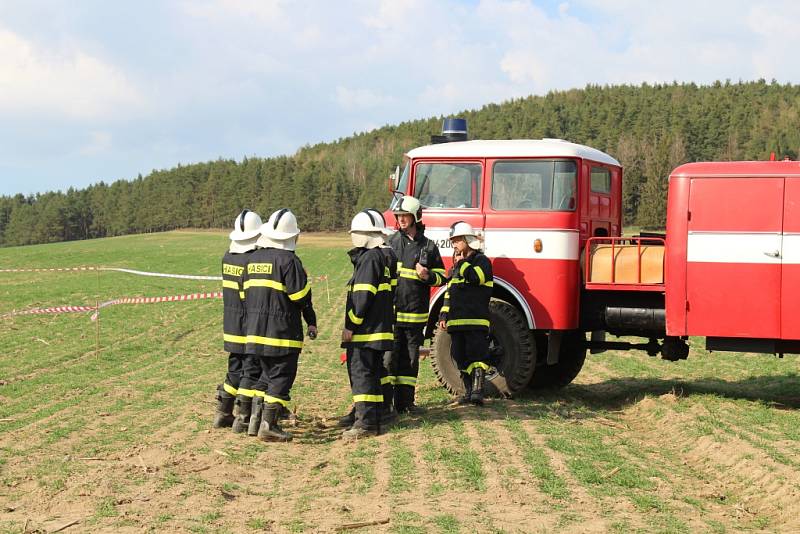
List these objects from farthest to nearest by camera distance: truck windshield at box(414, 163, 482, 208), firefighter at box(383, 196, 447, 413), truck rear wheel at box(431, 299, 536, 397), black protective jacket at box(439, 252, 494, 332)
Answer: truck windshield at box(414, 163, 482, 208) → truck rear wheel at box(431, 299, 536, 397) → black protective jacket at box(439, 252, 494, 332) → firefighter at box(383, 196, 447, 413)

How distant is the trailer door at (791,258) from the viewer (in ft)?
30.7

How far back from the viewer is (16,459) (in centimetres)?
779

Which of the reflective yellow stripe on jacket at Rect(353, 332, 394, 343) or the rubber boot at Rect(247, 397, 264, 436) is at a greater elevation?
the reflective yellow stripe on jacket at Rect(353, 332, 394, 343)

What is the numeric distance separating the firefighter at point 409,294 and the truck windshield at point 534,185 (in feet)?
4.45

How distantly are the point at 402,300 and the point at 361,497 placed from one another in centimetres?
331

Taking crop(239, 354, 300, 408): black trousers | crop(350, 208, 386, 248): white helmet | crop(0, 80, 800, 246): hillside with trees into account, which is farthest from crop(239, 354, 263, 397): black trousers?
crop(0, 80, 800, 246): hillside with trees

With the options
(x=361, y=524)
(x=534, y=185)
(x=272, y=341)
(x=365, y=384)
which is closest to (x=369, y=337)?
(x=365, y=384)

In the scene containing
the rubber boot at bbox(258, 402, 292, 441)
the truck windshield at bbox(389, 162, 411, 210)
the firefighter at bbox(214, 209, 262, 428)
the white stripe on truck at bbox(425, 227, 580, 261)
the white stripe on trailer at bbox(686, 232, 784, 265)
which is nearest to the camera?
the rubber boot at bbox(258, 402, 292, 441)

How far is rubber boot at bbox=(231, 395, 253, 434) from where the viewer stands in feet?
29.3

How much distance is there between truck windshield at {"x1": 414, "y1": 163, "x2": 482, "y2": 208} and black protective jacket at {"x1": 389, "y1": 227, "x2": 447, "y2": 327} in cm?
127

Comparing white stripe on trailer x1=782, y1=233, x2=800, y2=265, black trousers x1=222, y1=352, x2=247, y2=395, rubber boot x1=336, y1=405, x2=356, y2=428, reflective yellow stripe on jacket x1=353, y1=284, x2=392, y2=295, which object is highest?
white stripe on trailer x1=782, y1=233, x2=800, y2=265

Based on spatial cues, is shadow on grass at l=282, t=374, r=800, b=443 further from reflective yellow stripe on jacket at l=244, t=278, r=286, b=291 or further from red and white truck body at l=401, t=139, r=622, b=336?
reflective yellow stripe on jacket at l=244, t=278, r=286, b=291

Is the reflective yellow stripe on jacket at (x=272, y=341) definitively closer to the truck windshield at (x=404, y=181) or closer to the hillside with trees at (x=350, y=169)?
the truck windshield at (x=404, y=181)

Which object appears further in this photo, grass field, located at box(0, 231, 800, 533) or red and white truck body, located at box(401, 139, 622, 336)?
red and white truck body, located at box(401, 139, 622, 336)
